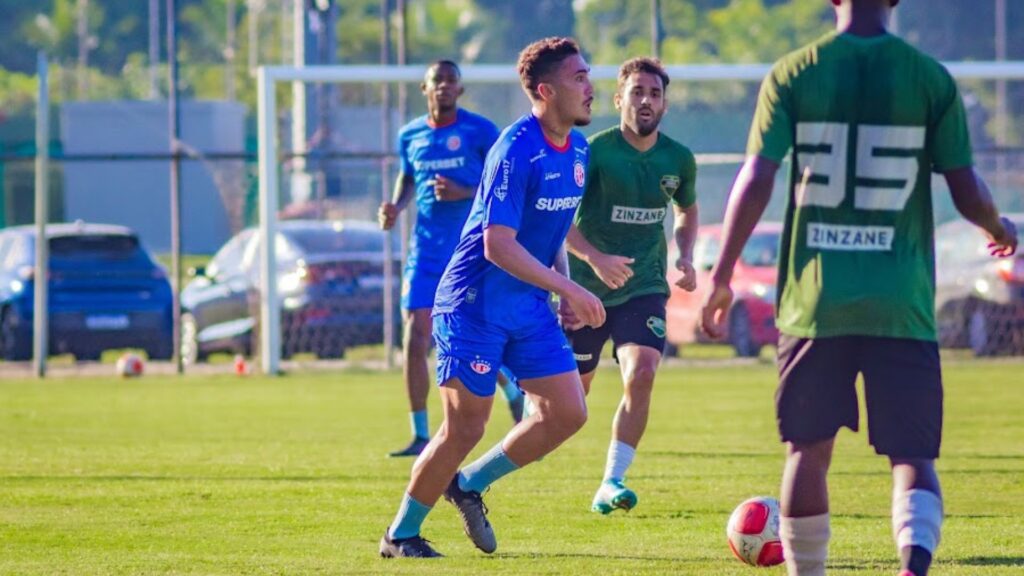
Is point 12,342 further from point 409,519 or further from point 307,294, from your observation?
point 409,519

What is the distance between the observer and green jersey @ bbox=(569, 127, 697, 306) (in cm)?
921

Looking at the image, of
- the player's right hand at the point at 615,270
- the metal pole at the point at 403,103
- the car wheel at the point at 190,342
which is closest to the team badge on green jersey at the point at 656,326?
the player's right hand at the point at 615,270

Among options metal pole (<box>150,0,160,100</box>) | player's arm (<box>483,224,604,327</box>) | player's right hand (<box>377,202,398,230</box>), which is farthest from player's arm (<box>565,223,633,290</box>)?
metal pole (<box>150,0,160,100</box>)

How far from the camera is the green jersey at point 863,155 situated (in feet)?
18.1

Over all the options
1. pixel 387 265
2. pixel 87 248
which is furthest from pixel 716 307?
pixel 87 248

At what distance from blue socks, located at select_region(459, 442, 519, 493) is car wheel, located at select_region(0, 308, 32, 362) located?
14773mm

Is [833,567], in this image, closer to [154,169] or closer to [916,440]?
[916,440]

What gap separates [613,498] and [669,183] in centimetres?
162

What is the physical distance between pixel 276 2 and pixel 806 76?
164 feet

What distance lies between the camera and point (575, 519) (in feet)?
28.8

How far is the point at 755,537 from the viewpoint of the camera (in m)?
7.29

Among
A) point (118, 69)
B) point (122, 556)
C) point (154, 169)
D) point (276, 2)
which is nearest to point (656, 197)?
point (122, 556)

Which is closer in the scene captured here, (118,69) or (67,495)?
(67,495)

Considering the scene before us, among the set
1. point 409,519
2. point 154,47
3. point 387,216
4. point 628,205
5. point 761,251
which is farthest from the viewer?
point 154,47
